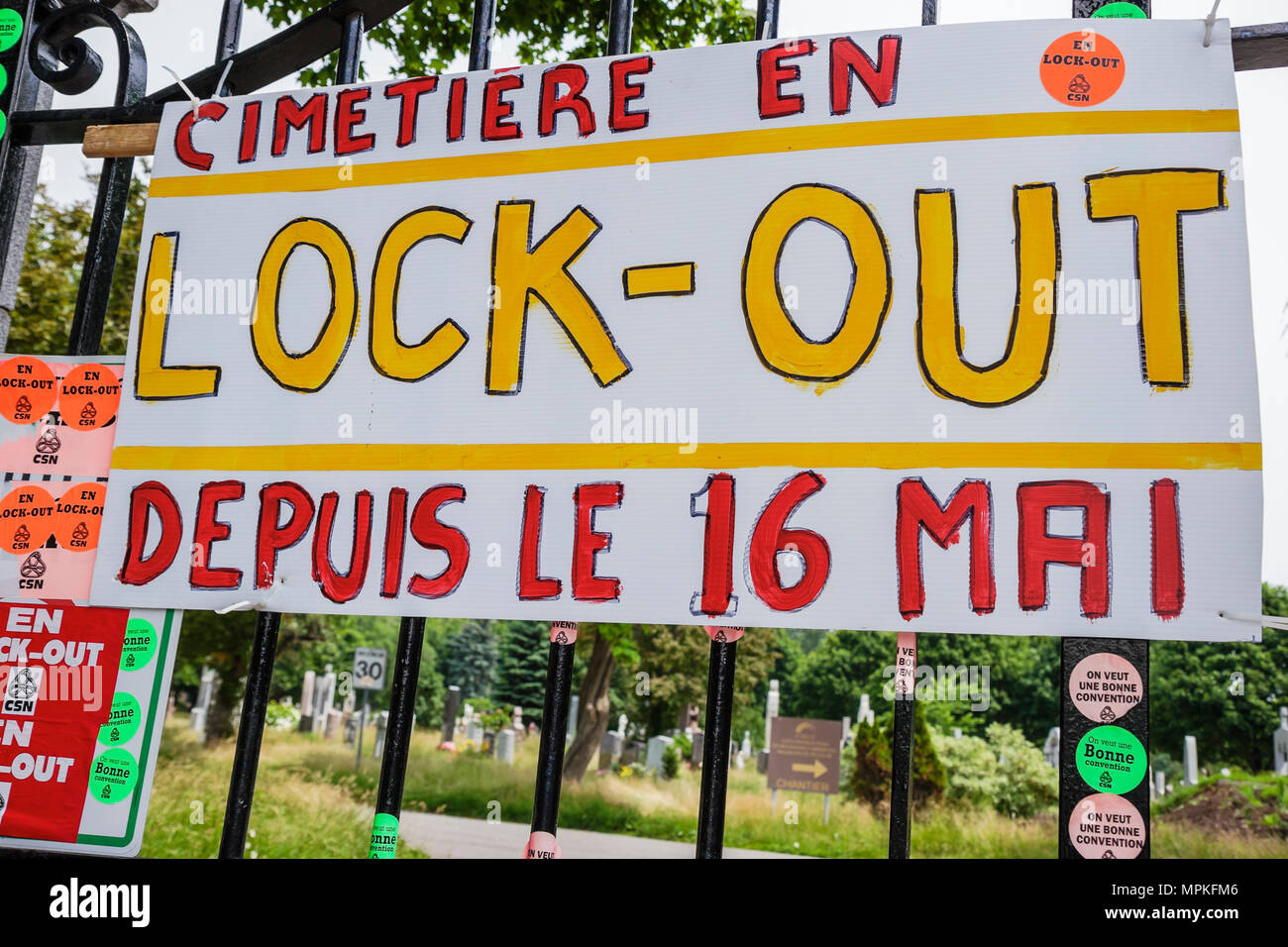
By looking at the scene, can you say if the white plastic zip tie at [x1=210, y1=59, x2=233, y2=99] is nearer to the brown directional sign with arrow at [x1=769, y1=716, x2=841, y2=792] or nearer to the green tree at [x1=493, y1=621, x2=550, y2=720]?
the brown directional sign with arrow at [x1=769, y1=716, x2=841, y2=792]

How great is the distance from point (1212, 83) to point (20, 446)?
3.39 metres

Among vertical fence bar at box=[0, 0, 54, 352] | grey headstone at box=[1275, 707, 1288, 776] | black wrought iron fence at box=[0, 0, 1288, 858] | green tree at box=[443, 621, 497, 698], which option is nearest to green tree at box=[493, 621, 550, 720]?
green tree at box=[443, 621, 497, 698]

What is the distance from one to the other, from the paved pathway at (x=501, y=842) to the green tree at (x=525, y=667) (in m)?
7.41

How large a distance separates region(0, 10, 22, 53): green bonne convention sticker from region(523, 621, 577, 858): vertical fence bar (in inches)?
115

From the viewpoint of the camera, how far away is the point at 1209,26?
6.87 feet

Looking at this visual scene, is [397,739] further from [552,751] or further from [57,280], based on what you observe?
[57,280]

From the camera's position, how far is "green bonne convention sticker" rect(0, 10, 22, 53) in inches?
125

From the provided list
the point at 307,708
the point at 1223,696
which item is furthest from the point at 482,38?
the point at 1223,696

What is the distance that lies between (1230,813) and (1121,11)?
1365cm

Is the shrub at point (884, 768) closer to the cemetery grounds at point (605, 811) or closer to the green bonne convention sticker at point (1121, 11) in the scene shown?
the cemetery grounds at point (605, 811)

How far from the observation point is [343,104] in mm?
2689

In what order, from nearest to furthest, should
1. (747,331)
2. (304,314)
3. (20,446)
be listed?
1. (747,331)
2. (304,314)
3. (20,446)
